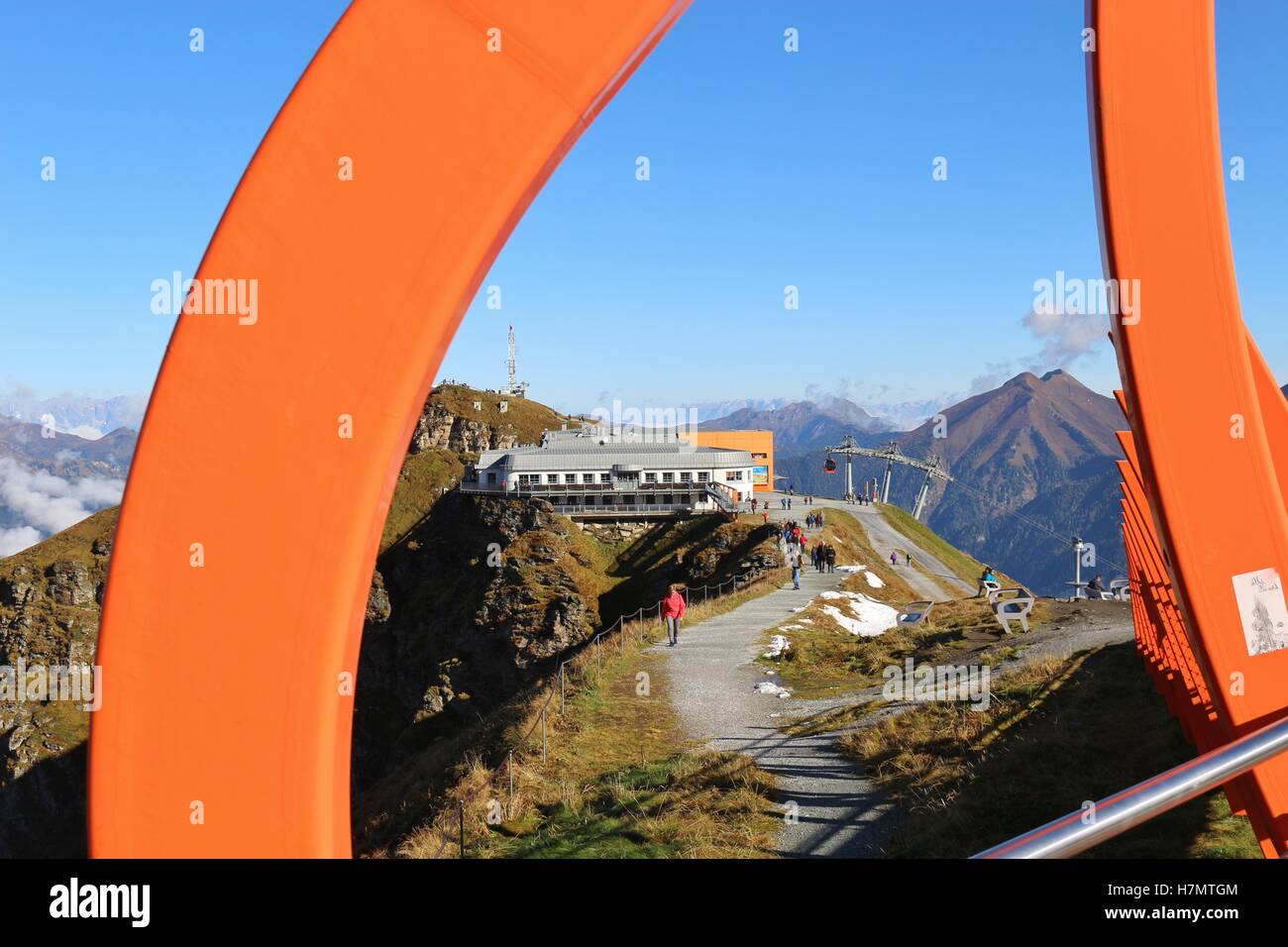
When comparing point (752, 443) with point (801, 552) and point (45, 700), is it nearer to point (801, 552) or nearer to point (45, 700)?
point (801, 552)

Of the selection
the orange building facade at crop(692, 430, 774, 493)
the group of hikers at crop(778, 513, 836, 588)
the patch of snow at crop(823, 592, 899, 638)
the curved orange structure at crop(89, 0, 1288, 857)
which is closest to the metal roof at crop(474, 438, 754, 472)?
the orange building facade at crop(692, 430, 774, 493)

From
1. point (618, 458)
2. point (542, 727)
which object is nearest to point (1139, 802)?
point (542, 727)

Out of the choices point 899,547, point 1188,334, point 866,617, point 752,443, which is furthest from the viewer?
point 752,443

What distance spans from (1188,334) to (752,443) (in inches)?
3379

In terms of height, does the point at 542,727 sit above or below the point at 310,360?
below

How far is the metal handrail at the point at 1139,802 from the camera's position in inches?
80.7

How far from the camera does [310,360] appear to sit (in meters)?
1.76

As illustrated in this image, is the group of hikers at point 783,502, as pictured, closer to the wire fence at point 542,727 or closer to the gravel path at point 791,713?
the gravel path at point 791,713

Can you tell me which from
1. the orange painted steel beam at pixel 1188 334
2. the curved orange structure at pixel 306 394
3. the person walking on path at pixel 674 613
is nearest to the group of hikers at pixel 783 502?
the person walking on path at pixel 674 613

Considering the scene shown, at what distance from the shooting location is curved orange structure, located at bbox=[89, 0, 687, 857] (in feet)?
5.77

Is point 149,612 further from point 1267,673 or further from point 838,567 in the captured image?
point 838,567

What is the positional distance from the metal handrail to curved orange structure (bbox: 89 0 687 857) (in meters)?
1.55

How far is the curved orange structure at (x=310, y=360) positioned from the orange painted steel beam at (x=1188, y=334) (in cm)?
196
